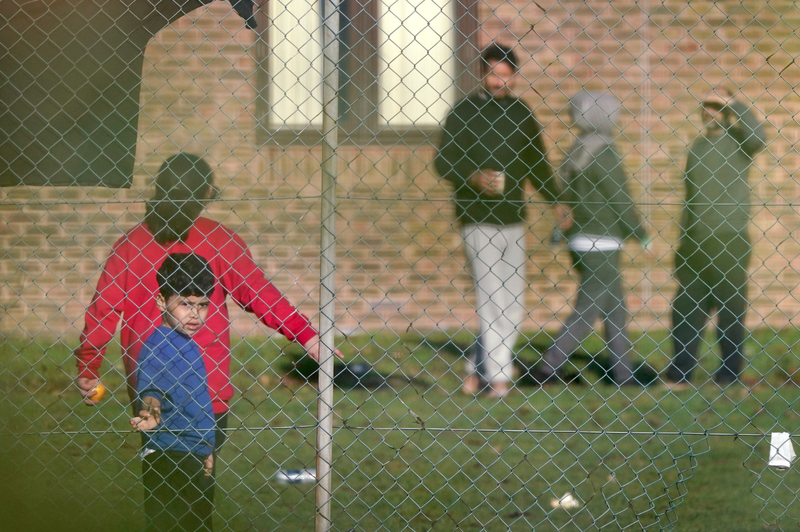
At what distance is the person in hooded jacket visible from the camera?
179 inches

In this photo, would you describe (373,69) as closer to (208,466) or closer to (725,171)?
(725,171)

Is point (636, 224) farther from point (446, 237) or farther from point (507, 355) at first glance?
point (446, 237)

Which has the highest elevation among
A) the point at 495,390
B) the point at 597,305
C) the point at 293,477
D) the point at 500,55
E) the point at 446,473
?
the point at 500,55

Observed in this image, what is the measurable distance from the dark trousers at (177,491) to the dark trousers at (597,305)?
92.6 inches

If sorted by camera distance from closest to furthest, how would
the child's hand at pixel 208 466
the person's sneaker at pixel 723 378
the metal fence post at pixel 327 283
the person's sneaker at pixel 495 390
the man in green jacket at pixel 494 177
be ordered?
the metal fence post at pixel 327 283, the child's hand at pixel 208 466, the man in green jacket at pixel 494 177, the person's sneaker at pixel 495 390, the person's sneaker at pixel 723 378

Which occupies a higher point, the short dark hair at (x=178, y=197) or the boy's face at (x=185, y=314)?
the short dark hair at (x=178, y=197)

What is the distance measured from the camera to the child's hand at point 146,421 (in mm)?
2678

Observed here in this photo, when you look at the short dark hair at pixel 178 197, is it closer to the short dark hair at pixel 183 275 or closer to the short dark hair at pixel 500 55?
the short dark hair at pixel 183 275

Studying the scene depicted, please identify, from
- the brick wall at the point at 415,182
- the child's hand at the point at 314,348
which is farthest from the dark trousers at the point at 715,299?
the child's hand at the point at 314,348

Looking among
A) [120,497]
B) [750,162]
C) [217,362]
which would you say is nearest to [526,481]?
[217,362]

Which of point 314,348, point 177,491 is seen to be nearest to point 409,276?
point 314,348

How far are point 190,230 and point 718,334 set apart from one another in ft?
11.2

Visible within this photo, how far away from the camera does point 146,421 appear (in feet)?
8.88

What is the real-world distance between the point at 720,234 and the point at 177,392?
11.4 feet
